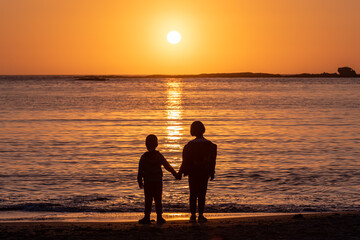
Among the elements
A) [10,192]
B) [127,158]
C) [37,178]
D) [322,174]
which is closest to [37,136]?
[127,158]

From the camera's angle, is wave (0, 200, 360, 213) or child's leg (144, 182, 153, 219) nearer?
child's leg (144, 182, 153, 219)

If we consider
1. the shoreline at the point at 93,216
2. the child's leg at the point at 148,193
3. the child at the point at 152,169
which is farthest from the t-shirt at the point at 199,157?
the shoreline at the point at 93,216

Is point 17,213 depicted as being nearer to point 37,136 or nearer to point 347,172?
point 347,172

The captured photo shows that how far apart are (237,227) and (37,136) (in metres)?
21.4

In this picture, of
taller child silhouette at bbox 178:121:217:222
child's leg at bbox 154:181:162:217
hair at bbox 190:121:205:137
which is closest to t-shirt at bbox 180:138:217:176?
taller child silhouette at bbox 178:121:217:222

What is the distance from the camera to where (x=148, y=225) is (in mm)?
9461

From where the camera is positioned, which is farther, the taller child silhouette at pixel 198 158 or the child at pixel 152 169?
the taller child silhouette at pixel 198 158

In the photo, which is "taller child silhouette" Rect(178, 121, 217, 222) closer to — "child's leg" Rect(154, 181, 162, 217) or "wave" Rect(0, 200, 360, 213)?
"child's leg" Rect(154, 181, 162, 217)

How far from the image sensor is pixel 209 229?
8914mm

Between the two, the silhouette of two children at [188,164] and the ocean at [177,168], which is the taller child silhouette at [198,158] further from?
the ocean at [177,168]

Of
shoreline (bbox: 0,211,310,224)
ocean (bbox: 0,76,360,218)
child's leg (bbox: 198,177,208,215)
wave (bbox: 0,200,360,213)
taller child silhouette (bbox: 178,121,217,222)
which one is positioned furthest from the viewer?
ocean (bbox: 0,76,360,218)

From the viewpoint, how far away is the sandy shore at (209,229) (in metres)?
8.36

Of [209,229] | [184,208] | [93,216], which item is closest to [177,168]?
[184,208]

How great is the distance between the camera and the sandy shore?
8.36m
